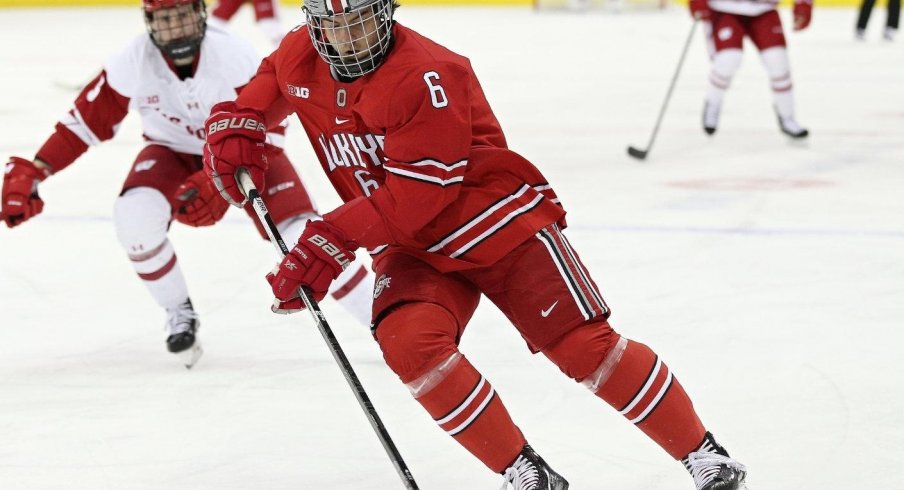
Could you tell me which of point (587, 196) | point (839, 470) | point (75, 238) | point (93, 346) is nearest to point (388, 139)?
point (839, 470)

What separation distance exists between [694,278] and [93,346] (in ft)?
5.45

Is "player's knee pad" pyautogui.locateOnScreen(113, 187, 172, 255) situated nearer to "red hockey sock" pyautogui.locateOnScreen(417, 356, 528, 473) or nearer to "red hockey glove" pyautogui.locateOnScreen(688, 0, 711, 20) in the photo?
"red hockey sock" pyautogui.locateOnScreen(417, 356, 528, 473)

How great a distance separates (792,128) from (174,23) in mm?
3671

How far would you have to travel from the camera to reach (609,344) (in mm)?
1971

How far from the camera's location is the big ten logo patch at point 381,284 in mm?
2027

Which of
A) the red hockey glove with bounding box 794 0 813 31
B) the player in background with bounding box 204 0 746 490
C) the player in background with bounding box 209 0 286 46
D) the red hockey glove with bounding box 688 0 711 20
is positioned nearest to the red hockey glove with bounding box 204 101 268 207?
the player in background with bounding box 204 0 746 490

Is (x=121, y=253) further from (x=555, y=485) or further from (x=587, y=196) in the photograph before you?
(x=555, y=485)

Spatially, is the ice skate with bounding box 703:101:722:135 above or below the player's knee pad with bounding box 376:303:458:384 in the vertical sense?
below

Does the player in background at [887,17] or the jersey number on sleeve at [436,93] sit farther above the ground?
the jersey number on sleeve at [436,93]

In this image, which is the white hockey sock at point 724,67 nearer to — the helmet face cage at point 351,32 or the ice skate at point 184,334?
the ice skate at point 184,334

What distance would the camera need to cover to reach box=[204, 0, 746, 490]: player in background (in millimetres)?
1883

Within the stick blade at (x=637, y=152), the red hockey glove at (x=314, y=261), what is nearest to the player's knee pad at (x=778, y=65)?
the stick blade at (x=637, y=152)

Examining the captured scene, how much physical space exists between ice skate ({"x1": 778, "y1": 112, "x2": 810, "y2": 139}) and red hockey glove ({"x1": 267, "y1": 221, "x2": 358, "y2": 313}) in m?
4.26

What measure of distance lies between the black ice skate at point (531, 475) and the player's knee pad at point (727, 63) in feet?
13.6
